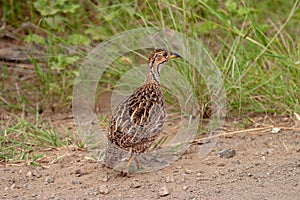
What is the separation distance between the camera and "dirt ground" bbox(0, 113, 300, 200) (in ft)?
15.0

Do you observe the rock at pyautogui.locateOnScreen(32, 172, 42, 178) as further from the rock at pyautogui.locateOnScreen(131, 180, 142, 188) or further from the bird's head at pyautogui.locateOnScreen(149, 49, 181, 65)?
the bird's head at pyautogui.locateOnScreen(149, 49, 181, 65)

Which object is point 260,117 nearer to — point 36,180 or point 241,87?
point 241,87

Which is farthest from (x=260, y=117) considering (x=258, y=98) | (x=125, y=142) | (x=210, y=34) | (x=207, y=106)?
(x=125, y=142)

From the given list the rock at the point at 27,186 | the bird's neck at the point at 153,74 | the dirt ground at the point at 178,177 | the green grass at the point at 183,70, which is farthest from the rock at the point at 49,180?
the bird's neck at the point at 153,74

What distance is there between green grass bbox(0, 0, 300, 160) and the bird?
0.96 meters

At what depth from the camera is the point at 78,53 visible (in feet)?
22.0

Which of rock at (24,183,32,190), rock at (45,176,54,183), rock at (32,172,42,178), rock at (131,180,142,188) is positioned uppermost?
rock at (131,180,142,188)

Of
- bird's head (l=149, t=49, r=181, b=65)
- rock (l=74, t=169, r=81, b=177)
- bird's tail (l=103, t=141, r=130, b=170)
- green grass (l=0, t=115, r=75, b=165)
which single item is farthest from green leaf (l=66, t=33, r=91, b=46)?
bird's tail (l=103, t=141, r=130, b=170)

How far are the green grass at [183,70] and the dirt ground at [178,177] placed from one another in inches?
16.0

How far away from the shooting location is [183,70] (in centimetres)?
618

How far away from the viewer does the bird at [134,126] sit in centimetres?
475

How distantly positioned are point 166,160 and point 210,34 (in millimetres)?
2220

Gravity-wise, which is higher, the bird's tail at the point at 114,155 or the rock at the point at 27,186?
the bird's tail at the point at 114,155

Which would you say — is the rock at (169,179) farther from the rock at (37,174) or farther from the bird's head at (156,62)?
the rock at (37,174)
